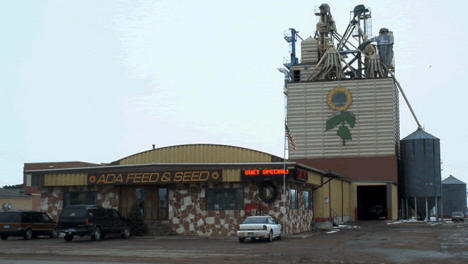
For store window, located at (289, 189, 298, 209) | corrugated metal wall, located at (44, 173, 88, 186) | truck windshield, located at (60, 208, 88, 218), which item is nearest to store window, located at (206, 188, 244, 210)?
store window, located at (289, 189, 298, 209)

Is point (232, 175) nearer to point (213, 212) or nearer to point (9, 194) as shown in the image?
point (213, 212)

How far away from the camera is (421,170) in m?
67.7

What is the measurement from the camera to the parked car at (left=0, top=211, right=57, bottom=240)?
34938 mm

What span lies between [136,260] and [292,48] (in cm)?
7005

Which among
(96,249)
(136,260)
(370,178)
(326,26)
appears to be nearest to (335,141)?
(370,178)

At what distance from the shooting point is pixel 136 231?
38.2 m

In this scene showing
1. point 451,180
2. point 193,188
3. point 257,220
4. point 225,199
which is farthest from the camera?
point 451,180

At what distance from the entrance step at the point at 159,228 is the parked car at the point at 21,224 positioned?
20.3 ft

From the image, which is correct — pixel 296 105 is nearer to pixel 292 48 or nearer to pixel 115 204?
pixel 292 48

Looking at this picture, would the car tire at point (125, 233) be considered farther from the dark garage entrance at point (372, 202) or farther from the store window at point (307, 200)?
the dark garage entrance at point (372, 202)

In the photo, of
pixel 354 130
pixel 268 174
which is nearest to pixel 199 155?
pixel 268 174

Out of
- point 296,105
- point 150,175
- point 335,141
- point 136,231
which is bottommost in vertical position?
point 136,231

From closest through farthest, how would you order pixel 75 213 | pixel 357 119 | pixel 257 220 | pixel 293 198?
pixel 257 220 < pixel 75 213 < pixel 293 198 < pixel 357 119

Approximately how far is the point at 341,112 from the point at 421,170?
1153 cm
